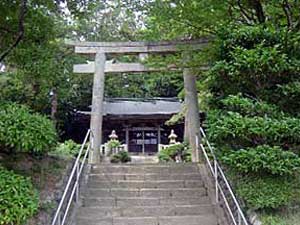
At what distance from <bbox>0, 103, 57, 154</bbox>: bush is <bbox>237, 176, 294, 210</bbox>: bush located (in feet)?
9.51

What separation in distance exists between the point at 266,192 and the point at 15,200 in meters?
3.47

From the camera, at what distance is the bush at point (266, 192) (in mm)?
6398

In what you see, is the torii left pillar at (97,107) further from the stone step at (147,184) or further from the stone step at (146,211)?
the stone step at (146,211)

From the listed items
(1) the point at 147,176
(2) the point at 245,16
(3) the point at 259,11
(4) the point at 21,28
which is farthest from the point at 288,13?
Result: (4) the point at 21,28

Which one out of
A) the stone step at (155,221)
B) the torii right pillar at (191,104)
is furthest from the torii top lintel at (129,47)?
the stone step at (155,221)

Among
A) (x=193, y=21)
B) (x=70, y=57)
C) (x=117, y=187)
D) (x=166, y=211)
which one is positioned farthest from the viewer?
(x=70, y=57)

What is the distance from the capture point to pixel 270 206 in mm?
6414

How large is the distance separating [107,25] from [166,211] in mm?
14877

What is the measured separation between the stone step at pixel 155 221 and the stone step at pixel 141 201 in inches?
23.0

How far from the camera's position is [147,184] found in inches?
346

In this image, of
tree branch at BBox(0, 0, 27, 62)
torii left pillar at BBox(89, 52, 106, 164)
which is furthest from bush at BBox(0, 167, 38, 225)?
torii left pillar at BBox(89, 52, 106, 164)

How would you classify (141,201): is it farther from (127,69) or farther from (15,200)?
(127,69)

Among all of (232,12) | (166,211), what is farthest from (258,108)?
(232,12)

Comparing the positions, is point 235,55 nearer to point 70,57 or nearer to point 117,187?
point 117,187
